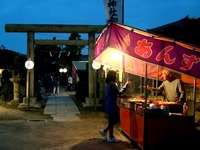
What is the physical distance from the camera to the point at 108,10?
14.2 metres

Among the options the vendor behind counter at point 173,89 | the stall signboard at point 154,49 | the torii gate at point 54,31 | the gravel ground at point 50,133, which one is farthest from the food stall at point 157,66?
the torii gate at point 54,31

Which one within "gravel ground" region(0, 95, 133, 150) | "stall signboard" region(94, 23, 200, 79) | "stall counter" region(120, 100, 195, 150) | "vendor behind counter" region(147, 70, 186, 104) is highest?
"stall signboard" region(94, 23, 200, 79)

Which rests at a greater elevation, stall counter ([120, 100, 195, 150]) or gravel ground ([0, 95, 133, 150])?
stall counter ([120, 100, 195, 150])

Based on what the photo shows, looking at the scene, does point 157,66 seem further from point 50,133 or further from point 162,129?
point 50,133

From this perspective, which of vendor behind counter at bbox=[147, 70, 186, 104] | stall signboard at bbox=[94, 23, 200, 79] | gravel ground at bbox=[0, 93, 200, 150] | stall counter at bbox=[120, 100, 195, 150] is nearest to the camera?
stall signboard at bbox=[94, 23, 200, 79]

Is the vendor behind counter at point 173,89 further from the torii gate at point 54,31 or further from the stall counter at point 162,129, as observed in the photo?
the torii gate at point 54,31

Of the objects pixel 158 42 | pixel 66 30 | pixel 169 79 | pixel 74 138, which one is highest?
pixel 66 30

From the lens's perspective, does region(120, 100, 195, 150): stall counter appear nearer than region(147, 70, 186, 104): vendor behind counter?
Yes

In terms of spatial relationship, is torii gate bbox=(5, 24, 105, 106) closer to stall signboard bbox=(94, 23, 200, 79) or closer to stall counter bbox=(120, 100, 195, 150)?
stall signboard bbox=(94, 23, 200, 79)

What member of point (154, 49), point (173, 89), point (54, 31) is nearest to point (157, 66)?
point (154, 49)

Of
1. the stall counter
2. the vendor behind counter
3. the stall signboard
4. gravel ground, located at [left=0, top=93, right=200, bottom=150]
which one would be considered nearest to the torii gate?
gravel ground, located at [left=0, top=93, right=200, bottom=150]

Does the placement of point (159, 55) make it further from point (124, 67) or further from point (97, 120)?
point (97, 120)

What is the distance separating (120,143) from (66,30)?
448 inches

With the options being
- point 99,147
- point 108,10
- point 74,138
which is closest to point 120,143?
point 99,147
